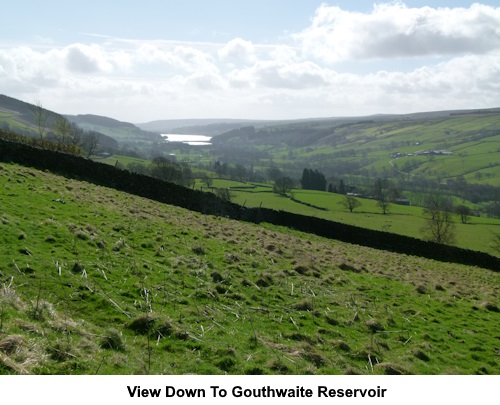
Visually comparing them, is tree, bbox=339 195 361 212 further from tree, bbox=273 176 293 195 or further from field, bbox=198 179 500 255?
tree, bbox=273 176 293 195

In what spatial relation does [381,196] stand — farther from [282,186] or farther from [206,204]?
[206,204]

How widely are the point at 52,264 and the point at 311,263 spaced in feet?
40.4

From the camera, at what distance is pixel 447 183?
178500 millimetres

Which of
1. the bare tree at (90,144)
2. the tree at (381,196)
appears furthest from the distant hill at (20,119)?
the tree at (381,196)

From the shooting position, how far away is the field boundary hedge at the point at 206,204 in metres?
30.2

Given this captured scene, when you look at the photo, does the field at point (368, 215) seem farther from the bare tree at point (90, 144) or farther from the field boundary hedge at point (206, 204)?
the bare tree at point (90, 144)

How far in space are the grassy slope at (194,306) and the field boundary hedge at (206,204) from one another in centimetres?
775

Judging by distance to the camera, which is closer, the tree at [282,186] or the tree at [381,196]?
the tree at [381,196]

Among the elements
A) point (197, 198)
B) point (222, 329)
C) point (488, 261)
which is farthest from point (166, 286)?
point (488, 261)

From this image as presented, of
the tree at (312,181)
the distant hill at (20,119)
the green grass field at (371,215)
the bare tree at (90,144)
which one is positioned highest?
the distant hill at (20,119)

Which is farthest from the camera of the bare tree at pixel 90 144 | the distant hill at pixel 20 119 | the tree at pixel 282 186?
the distant hill at pixel 20 119

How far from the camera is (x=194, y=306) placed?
38.2 ft

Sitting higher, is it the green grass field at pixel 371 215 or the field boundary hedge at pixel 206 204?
the field boundary hedge at pixel 206 204

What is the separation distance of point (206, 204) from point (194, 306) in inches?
945
